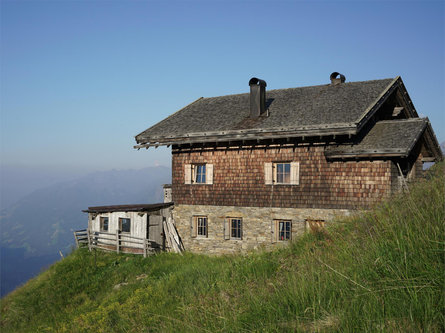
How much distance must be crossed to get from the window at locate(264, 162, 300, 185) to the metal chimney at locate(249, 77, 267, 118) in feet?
9.63

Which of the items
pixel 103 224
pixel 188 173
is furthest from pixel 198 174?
pixel 103 224

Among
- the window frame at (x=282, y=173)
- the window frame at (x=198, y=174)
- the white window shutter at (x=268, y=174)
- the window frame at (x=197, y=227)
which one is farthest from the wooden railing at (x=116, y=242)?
the window frame at (x=282, y=173)

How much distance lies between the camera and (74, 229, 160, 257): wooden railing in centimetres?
1900

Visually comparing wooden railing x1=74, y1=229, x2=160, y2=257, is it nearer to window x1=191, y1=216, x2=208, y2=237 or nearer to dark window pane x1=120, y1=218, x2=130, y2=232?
dark window pane x1=120, y1=218, x2=130, y2=232

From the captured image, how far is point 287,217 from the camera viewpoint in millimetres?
17109

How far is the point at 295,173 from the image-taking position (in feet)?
55.6

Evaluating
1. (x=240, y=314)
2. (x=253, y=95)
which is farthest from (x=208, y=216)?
(x=240, y=314)

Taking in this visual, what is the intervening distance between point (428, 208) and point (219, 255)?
556 inches

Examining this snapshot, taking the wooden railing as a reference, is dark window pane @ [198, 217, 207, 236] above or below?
above

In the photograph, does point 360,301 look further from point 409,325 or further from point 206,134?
point 206,134

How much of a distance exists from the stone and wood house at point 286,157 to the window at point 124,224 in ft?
8.25

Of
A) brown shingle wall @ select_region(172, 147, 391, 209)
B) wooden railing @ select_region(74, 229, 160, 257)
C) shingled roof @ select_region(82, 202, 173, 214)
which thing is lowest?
wooden railing @ select_region(74, 229, 160, 257)

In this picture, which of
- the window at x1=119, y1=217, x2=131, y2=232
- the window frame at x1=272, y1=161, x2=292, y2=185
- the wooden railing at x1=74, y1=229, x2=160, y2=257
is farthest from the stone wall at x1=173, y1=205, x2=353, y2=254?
the window at x1=119, y1=217, x2=131, y2=232

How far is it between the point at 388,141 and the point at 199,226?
32.5 ft
